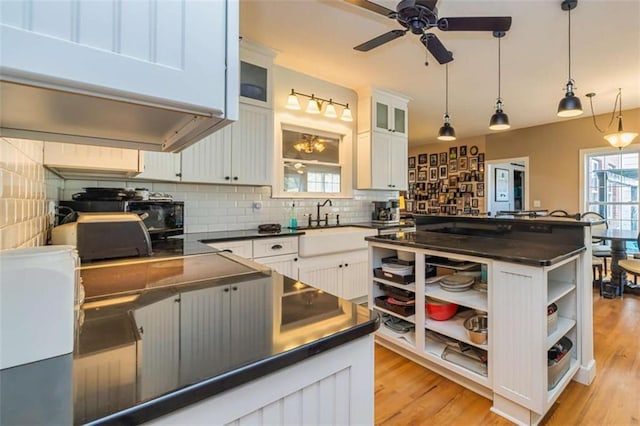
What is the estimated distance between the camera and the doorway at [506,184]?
6.33 metres

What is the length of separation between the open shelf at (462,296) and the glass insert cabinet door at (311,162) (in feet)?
6.69

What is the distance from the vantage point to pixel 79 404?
45 cm

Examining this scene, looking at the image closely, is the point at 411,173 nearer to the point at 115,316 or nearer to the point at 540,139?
the point at 540,139

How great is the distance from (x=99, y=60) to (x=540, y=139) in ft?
23.7

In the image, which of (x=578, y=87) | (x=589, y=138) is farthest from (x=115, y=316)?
(x=589, y=138)

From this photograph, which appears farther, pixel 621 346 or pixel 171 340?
pixel 621 346

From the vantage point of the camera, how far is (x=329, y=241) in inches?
121

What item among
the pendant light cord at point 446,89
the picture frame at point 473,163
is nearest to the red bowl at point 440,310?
the pendant light cord at point 446,89

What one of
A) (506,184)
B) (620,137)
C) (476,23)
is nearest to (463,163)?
(506,184)

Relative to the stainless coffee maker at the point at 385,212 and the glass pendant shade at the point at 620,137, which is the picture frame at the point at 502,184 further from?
the stainless coffee maker at the point at 385,212

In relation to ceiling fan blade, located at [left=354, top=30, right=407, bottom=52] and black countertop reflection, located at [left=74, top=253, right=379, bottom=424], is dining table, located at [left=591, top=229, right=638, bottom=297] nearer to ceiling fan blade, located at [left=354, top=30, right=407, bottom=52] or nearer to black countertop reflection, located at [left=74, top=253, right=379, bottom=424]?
Result: ceiling fan blade, located at [left=354, top=30, right=407, bottom=52]

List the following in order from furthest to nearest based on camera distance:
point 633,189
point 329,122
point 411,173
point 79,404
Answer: point 411,173 < point 633,189 < point 329,122 < point 79,404

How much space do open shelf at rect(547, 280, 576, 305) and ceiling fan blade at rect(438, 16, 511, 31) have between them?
166cm

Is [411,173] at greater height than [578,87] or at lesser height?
lesser
